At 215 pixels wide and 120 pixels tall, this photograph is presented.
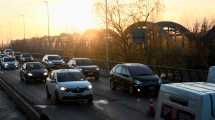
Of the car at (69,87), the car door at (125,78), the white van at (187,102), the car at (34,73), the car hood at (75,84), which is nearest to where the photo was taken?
the white van at (187,102)

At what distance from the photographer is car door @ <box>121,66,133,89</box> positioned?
2638 cm

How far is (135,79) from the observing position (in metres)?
25.9

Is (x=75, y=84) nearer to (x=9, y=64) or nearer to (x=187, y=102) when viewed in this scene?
(x=187, y=102)

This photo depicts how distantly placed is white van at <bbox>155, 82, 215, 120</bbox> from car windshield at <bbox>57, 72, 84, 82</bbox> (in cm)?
1760

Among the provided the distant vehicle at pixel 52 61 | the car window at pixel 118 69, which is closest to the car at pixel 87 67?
the car window at pixel 118 69

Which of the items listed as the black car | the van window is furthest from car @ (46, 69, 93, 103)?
the van window

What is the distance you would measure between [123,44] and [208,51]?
1574 cm

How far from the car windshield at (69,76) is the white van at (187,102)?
17601 millimetres

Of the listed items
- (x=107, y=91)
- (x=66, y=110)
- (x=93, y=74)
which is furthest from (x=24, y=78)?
(x=66, y=110)

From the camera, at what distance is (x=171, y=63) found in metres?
44.9

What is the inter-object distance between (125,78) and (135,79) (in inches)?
45.8

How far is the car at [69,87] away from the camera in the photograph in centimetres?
2245

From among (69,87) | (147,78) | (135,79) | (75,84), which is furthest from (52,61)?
(69,87)

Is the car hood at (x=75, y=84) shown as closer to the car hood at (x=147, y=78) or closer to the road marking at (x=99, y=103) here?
the road marking at (x=99, y=103)
